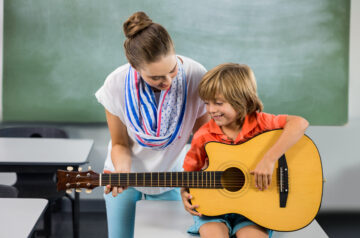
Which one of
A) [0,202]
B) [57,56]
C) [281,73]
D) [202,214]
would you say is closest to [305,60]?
[281,73]

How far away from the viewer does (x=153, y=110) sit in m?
1.88

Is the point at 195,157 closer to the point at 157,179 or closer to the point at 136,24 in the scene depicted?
the point at 157,179

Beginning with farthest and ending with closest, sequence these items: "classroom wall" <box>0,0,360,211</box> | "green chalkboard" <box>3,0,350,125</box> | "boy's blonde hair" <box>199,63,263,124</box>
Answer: "classroom wall" <box>0,0,360,211</box>, "green chalkboard" <box>3,0,350,125</box>, "boy's blonde hair" <box>199,63,263,124</box>

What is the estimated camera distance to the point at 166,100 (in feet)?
6.04

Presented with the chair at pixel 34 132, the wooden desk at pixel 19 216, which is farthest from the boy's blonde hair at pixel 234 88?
the chair at pixel 34 132

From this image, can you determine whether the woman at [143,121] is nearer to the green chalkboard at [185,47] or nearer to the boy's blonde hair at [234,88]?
the boy's blonde hair at [234,88]

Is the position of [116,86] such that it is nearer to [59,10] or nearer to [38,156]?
[38,156]

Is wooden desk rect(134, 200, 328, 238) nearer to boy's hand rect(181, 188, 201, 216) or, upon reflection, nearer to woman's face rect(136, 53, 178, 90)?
boy's hand rect(181, 188, 201, 216)

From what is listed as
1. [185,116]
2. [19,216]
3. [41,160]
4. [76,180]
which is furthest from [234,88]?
[41,160]

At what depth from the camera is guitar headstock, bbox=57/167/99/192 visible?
1.67 metres

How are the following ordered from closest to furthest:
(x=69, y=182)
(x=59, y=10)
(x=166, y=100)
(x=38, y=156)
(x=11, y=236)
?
(x=11, y=236), (x=69, y=182), (x=166, y=100), (x=38, y=156), (x=59, y=10)

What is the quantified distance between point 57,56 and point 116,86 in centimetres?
213

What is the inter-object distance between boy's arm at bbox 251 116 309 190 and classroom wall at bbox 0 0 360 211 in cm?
238

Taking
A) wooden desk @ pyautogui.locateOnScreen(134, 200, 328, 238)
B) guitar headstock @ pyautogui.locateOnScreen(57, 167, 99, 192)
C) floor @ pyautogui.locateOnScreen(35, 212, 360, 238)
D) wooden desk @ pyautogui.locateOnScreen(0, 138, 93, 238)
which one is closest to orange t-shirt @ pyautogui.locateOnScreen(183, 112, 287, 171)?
wooden desk @ pyautogui.locateOnScreen(134, 200, 328, 238)
